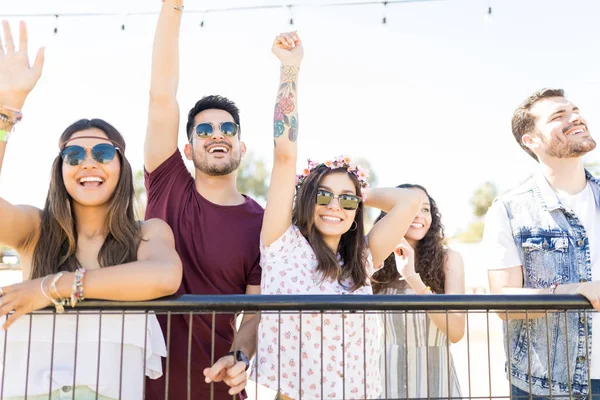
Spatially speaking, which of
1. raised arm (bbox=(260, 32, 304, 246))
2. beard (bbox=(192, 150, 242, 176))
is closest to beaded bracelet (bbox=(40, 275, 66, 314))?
raised arm (bbox=(260, 32, 304, 246))

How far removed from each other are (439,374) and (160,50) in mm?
2719

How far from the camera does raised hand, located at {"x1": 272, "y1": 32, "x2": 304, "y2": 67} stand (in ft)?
10.4

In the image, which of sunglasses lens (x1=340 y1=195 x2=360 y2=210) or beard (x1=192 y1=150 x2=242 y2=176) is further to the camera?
beard (x1=192 y1=150 x2=242 y2=176)

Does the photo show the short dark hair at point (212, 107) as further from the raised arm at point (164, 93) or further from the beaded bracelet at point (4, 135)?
the beaded bracelet at point (4, 135)

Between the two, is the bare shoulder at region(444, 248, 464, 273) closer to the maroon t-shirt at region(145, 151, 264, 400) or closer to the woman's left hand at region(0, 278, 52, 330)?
the maroon t-shirt at region(145, 151, 264, 400)

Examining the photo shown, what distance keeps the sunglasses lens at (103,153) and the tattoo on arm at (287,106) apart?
80cm

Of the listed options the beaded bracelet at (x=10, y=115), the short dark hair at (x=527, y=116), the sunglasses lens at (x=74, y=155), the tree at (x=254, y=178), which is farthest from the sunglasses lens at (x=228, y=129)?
the tree at (x=254, y=178)

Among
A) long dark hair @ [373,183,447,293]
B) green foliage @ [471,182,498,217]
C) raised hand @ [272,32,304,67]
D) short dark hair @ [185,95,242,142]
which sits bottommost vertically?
long dark hair @ [373,183,447,293]

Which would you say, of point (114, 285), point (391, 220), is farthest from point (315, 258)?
point (114, 285)

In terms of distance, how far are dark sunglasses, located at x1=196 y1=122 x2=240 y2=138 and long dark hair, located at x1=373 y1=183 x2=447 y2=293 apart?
4.43 feet

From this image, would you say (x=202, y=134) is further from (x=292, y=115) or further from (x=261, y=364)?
(x=261, y=364)

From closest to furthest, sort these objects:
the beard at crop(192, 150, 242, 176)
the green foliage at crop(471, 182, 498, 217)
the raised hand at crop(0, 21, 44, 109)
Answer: the raised hand at crop(0, 21, 44, 109) → the beard at crop(192, 150, 242, 176) → the green foliage at crop(471, 182, 498, 217)

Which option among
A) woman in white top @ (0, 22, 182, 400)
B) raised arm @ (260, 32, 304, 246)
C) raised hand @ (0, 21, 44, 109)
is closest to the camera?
woman in white top @ (0, 22, 182, 400)

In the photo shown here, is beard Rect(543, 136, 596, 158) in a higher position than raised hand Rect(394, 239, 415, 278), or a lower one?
higher
